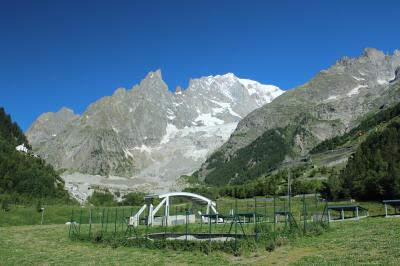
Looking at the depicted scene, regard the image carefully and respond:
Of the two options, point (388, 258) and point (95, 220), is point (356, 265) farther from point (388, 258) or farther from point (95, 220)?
point (95, 220)

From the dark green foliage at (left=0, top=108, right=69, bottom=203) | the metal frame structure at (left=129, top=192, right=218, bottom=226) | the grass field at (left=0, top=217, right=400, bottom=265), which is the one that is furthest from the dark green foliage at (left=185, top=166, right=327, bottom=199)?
the grass field at (left=0, top=217, right=400, bottom=265)

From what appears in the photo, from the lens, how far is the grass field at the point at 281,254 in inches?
937

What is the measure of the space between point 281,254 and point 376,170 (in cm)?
10115

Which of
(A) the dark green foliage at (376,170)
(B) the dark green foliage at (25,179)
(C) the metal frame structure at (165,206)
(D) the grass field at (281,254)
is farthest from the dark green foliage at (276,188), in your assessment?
(D) the grass field at (281,254)

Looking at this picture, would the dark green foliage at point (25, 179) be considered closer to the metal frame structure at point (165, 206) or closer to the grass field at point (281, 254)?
the metal frame structure at point (165, 206)

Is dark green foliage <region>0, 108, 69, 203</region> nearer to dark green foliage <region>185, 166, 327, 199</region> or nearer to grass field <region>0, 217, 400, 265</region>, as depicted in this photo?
dark green foliage <region>185, 166, 327, 199</region>

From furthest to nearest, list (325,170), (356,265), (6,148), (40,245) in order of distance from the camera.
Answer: (325,170)
(6,148)
(40,245)
(356,265)

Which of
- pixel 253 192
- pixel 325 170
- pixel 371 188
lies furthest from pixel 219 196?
pixel 371 188

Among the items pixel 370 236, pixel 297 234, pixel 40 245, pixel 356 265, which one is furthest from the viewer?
pixel 40 245

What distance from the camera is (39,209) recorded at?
287 ft

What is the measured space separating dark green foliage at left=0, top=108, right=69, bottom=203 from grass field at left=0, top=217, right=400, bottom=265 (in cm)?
7495

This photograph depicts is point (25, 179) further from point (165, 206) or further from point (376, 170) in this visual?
point (376, 170)

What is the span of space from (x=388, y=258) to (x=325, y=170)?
147970mm

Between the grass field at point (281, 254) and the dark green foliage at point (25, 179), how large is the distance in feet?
246
